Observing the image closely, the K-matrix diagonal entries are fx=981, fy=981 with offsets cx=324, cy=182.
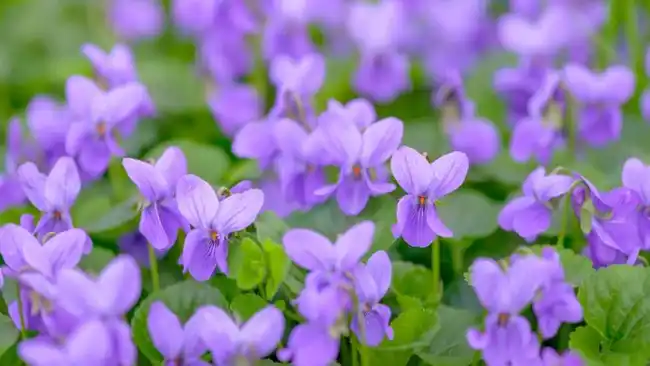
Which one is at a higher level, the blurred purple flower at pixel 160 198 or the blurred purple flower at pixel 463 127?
the blurred purple flower at pixel 160 198

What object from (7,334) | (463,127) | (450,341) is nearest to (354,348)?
(450,341)

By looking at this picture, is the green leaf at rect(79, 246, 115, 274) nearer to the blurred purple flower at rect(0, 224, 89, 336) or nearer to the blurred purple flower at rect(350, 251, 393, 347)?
the blurred purple flower at rect(0, 224, 89, 336)

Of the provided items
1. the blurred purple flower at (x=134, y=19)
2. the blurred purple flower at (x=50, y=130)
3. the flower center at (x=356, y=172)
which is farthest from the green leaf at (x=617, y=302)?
the blurred purple flower at (x=134, y=19)

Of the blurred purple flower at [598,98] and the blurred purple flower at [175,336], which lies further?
the blurred purple flower at [598,98]

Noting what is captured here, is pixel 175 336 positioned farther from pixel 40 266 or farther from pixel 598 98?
pixel 598 98

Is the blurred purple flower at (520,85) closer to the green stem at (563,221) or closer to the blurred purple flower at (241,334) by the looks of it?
the green stem at (563,221)
